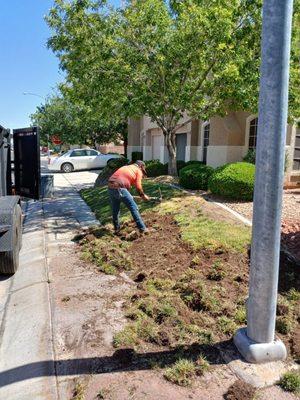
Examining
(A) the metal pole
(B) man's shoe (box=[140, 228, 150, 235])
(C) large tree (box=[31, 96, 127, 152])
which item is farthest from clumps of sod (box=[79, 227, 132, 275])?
(C) large tree (box=[31, 96, 127, 152])

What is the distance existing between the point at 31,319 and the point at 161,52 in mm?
7726

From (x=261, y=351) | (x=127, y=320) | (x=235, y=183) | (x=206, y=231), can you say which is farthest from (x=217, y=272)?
(x=235, y=183)

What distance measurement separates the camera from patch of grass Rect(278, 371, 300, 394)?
10.7 feet

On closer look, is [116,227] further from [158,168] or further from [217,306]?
[158,168]

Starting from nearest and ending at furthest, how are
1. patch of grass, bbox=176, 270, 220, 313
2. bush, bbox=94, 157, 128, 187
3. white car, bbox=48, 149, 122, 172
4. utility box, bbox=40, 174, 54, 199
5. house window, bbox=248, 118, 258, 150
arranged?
1. patch of grass, bbox=176, 270, 220, 313
2. utility box, bbox=40, 174, 54, 199
3. house window, bbox=248, 118, 258, 150
4. bush, bbox=94, 157, 128, 187
5. white car, bbox=48, 149, 122, 172

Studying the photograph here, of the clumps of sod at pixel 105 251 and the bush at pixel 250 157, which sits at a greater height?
the bush at pixel 250 157

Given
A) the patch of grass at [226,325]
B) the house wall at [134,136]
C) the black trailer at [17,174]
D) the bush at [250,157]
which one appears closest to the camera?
the patch of grass at [226,325]

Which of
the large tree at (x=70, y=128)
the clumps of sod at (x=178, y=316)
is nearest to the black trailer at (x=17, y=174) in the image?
the clumps of sod at (x=178, y=316)

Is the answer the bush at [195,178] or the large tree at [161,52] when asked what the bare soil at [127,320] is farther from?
the large tree at [161,52]

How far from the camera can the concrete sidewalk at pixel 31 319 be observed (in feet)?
11.2

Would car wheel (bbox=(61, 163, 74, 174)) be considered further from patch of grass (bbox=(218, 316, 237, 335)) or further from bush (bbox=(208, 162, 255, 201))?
patch of grass (bbox=(218, 316, 237, 335))

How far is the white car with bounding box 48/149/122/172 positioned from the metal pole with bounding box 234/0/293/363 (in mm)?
24255

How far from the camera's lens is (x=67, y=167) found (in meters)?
27.1

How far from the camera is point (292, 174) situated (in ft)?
43.4
